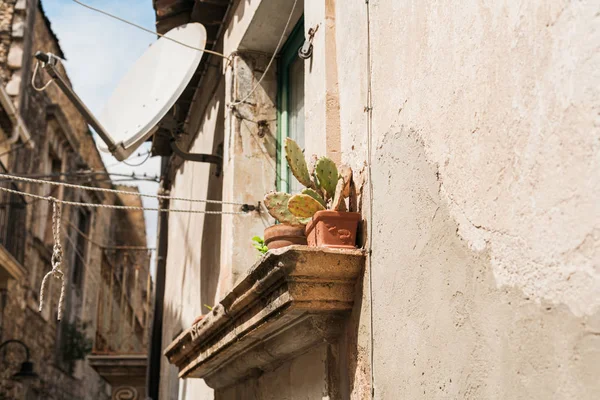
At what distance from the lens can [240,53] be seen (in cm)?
634

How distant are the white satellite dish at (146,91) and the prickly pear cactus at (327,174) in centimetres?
246

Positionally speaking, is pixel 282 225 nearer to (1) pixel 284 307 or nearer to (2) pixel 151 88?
(1) pixel 284 307

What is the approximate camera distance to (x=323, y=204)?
3678mm

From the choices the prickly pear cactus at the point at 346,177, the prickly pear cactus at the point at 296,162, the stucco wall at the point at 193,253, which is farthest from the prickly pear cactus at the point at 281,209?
the stucco wall at the point at 193,253

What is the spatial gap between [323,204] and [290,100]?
2.55 m

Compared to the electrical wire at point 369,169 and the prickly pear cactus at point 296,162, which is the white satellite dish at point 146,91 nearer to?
the prickly pear cactus at point 296,162

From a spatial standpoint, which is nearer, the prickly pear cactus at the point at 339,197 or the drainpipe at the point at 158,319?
the prickly pear cactus at the point at 339,197

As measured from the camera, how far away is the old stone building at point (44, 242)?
13.1 metres

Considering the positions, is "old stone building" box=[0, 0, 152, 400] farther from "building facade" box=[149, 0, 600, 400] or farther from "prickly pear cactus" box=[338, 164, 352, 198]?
"prickly pear cactus" box=[338, 164, 352, 198]

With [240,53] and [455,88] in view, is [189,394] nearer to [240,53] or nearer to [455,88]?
[240,53]

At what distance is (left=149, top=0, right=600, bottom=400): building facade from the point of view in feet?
6.60

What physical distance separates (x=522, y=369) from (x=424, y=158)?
0.99 metres

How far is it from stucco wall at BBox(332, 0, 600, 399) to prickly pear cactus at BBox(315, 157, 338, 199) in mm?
244

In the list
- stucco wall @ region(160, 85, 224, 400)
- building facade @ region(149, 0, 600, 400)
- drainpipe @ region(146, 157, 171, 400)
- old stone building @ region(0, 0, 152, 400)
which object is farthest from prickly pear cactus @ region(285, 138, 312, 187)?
drainpipe @ region(146, 157, 171, 400)
